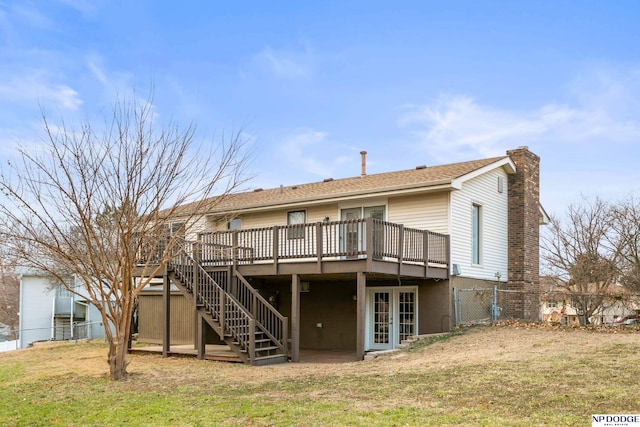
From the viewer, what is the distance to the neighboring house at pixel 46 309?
33688 millimetres

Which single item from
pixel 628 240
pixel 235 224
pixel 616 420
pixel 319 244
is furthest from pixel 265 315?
pixel 628 240

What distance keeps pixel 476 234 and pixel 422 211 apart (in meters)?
2.34

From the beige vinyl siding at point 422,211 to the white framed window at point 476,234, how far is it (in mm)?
1684

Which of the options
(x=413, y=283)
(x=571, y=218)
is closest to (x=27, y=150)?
(x=413, y=283)

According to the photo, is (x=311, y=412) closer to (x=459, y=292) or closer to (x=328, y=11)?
(x=459, y=292)

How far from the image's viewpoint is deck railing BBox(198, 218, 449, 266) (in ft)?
51.9

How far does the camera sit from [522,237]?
21.0 m

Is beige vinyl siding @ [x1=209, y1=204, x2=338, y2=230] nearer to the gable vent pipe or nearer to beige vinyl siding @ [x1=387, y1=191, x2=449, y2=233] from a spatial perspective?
beige vinyl siding @ [x1=387, y1=191, x2=449, y2=233]

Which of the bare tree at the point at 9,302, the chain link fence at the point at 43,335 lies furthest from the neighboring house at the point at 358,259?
the bare tree at the point at 9,302

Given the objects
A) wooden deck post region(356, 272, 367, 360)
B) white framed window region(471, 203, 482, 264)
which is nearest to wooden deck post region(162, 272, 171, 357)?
wooden deck post region(356, 272, 367, 360)

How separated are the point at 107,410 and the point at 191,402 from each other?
1.25 m

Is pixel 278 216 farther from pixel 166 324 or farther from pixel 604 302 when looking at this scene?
pixel 604 302

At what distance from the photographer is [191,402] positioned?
9.85 metres

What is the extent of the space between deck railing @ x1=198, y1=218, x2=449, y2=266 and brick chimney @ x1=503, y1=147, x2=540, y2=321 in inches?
168
